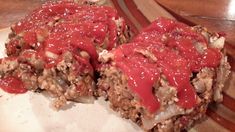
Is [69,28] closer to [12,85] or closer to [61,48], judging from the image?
[61,48]

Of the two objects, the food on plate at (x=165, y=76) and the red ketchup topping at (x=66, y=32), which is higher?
the red ketchup topping at (x=66, y=32)

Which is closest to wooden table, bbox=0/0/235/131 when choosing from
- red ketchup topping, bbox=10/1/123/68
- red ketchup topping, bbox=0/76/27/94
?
red ketchup topping, bbox=10/1/123/68

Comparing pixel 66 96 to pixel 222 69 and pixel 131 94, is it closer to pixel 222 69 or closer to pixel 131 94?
pixel 131 94

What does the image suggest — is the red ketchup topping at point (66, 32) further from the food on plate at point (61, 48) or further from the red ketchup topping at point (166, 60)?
the red ketchup topping at point (166, 60)

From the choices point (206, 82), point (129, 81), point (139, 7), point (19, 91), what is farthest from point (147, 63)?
point (139, 7)

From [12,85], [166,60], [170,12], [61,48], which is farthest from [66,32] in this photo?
[170,12]

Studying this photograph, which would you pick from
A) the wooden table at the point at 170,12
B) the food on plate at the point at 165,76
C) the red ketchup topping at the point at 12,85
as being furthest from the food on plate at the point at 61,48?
the wooden table at the point at 170,12

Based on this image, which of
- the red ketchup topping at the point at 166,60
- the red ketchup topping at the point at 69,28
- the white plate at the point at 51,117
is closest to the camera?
the red ketchup topping at the point at 166,60
